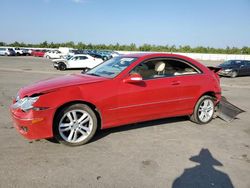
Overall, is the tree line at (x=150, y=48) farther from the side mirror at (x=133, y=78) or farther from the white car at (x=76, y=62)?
the side mirror at (x=133, y=78)

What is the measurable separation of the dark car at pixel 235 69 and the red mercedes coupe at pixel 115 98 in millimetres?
14636

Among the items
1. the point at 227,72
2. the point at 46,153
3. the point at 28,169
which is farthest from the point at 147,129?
the point at 227,72

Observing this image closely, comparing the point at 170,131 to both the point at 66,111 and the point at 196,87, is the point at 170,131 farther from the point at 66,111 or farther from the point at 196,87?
the point at 66,111

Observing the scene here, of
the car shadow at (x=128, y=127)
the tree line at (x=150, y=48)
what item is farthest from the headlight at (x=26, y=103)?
the tree line at (x=150, y=48)

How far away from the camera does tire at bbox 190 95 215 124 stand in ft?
18.8

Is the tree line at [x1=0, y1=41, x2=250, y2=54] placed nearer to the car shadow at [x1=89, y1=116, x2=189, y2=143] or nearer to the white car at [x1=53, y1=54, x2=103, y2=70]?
the white car at [x1=53, y1=54, x2=103, y2=70]

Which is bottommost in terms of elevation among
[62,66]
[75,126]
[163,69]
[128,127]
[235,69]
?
[128,127]

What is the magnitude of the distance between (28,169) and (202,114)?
391 cm

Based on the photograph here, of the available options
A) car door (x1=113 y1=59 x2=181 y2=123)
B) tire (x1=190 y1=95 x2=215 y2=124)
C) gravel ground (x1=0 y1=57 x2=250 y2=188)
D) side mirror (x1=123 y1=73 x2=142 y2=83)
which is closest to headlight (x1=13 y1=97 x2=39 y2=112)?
gravel ground (x1=0 y1=57 x2=250 y2=188)

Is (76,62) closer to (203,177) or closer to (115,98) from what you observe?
(115,98)

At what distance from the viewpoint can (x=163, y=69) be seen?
5270mm

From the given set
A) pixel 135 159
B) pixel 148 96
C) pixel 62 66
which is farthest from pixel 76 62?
pixel 135 159

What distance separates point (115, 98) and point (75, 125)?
0.83 m

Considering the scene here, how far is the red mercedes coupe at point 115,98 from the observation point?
409 centimetres
